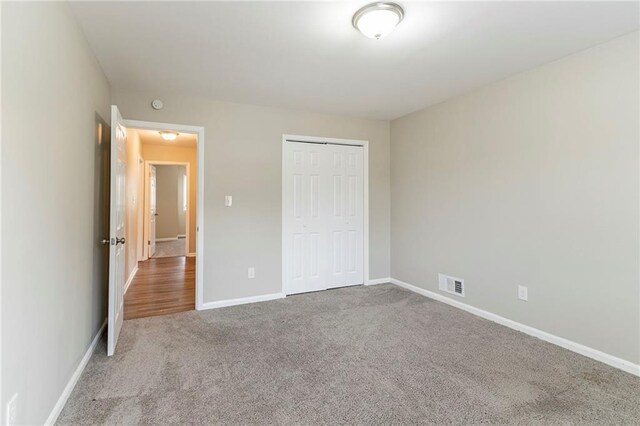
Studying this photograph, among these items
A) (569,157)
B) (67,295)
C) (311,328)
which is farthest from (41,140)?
(569,157)

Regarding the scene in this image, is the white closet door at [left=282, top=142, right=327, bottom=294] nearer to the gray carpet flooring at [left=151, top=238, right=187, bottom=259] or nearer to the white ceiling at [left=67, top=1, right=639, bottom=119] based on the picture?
the white ceiling at [left=67, top=1, right=639, bottom=119]

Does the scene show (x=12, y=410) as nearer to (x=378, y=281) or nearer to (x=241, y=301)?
(x=241, y=301)

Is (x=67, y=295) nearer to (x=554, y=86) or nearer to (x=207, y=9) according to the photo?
(x=207, y=9)

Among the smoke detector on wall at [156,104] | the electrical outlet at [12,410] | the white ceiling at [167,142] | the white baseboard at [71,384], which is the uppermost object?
the white ceiling at [167,142]

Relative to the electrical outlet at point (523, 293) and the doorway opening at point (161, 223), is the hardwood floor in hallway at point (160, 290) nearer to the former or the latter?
the doorway opening at point (161, 223)

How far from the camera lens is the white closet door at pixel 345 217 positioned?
4.24m

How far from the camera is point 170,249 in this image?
306 inches

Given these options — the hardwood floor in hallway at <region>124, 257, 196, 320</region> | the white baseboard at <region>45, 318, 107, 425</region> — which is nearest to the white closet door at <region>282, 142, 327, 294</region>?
the hardwood floor in hallway at <region>124, 257, 196, 320</region>

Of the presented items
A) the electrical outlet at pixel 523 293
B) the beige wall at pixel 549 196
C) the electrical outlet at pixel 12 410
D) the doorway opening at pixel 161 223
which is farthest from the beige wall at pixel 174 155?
the electrical outlet at pixel 523 293

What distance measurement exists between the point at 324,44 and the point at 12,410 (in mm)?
2611

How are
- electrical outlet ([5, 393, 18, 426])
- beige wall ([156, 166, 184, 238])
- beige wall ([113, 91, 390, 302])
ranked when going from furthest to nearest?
beige wall ([156, 166, 184, 238]) → beige wall ([113, 91, 390, 302]) → electrical outlet ([5, 393, 18, 426])

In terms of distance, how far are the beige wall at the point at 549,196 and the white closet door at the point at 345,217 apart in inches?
37.5

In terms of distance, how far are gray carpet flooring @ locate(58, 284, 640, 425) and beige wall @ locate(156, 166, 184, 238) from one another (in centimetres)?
672

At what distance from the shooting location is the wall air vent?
346cm
